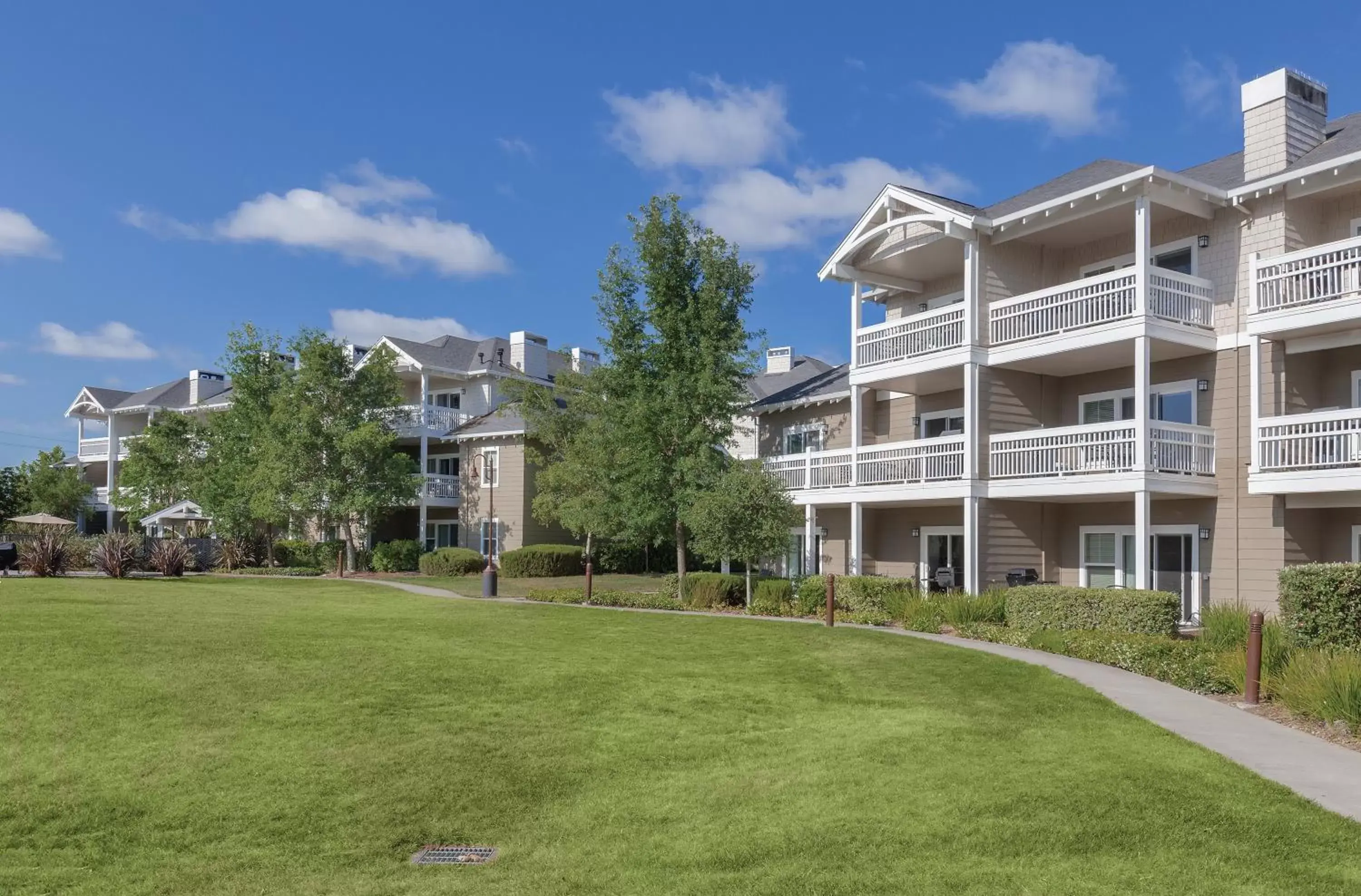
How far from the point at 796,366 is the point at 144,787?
3827 cm

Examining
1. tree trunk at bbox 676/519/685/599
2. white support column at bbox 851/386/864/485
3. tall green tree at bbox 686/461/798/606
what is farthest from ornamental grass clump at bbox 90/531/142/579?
white support column at bbox 851/386/864/485

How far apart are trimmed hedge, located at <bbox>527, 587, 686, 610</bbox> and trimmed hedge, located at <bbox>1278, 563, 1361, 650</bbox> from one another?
1359 centimetres

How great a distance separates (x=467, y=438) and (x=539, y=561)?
8.13 metres

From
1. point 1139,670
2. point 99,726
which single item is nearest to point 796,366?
point 1139,670

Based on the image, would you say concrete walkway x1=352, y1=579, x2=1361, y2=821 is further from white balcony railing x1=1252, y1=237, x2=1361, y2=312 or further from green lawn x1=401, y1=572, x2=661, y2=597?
green lawn x1=401, y1=572, x2=661, y2=597

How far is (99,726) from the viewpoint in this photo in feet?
37.0

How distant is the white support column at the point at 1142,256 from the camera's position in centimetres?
2039

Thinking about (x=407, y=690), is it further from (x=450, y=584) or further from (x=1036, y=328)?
(x=450, y=584)

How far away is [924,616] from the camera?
20.0 meters

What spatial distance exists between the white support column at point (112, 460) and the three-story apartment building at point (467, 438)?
7.50 metres

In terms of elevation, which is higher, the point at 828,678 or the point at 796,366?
the point at 796,366

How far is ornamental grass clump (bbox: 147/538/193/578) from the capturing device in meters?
33.3

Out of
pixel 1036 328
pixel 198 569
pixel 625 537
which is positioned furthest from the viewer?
pixel 198 569

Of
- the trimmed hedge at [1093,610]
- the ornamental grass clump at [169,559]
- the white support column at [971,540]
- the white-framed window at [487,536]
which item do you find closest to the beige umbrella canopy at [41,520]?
the ornamental grass clump at [169,559]
